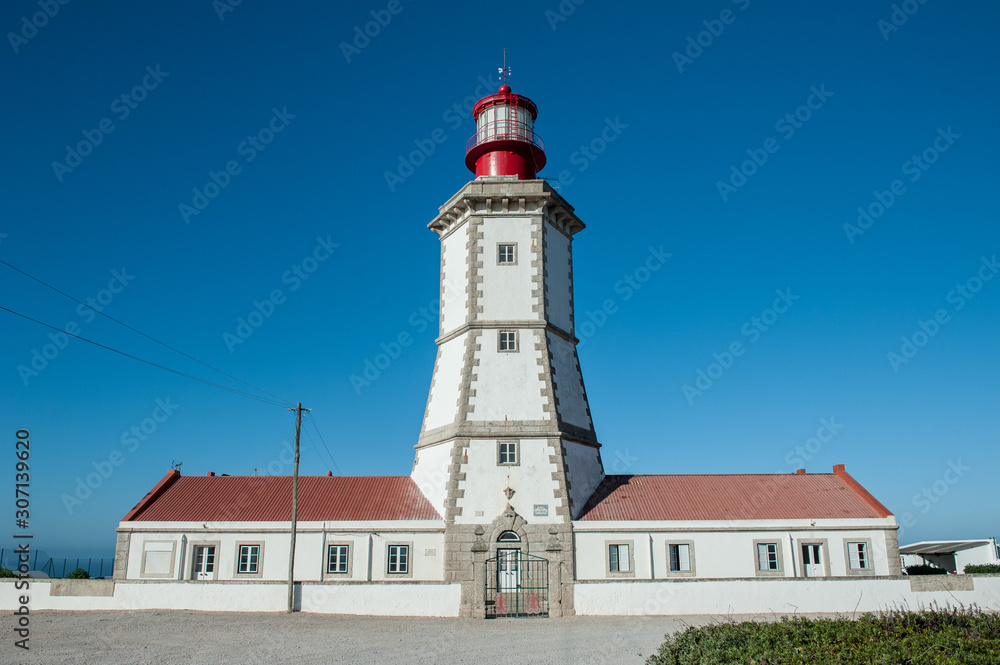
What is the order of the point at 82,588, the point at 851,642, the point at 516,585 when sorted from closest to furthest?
1. the point at 851,642
2. the point at 516,585
3. the point at 82,588

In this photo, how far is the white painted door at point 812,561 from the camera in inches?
915

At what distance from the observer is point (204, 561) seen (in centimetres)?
2378

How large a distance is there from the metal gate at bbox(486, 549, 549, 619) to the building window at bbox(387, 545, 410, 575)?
2886 mm

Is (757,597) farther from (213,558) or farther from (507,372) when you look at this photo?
(213,558)

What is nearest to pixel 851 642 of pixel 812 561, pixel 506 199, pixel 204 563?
pixel 812 561

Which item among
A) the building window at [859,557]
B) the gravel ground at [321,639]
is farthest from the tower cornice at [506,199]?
the building window at [859,557]

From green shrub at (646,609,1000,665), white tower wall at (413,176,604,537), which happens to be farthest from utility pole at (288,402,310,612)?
green shrub at (646,609,1000,665)

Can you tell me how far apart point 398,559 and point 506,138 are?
15106 mm

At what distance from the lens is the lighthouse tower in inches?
875

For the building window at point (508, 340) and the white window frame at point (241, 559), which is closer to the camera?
the white window frame at point (241, 559)

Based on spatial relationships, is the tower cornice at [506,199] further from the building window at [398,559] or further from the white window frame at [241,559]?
the white window frame at [241,559]

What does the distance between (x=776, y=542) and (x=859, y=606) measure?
2.82 meters

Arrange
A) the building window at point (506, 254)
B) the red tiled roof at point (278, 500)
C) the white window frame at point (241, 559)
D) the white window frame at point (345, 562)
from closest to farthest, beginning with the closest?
the white window frame at point (345, 562) < the white window frame at point (241, 559) < the red tiled roof at point (278, 500) < the building window at point (506, 254)

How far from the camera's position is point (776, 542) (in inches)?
914
